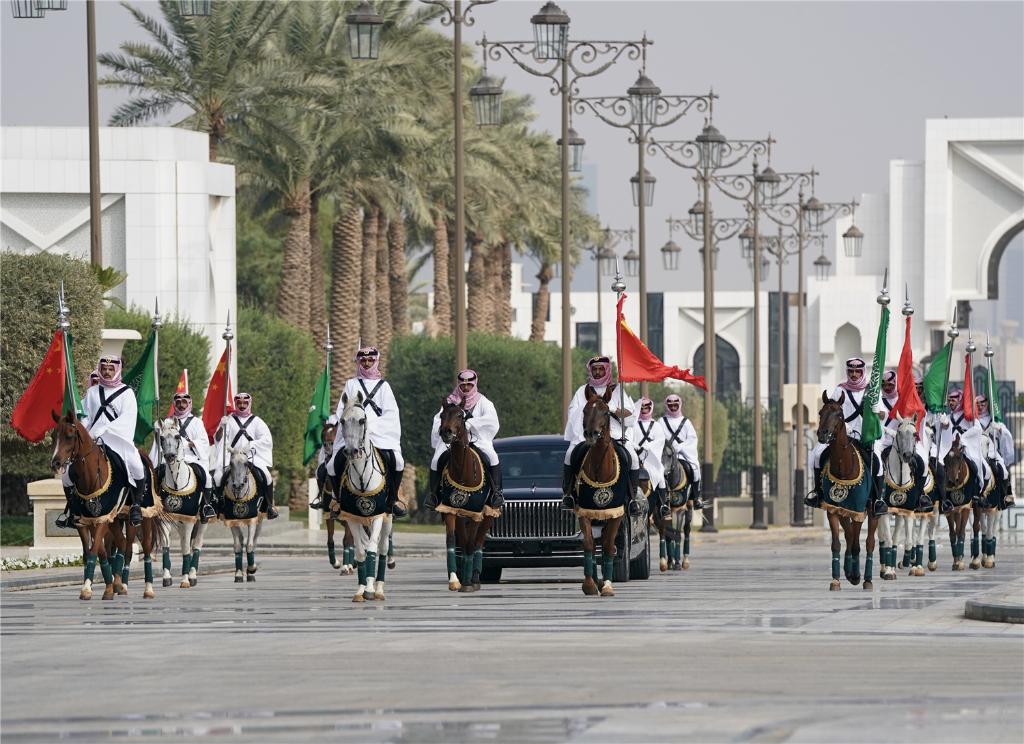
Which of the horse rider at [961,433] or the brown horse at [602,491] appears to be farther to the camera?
the horse rider at [961,433]

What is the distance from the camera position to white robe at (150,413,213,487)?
24797 mm

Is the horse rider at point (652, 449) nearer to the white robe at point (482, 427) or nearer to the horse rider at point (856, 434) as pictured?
the horse rider at point (856, 434)

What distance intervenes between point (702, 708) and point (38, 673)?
14.1 ft

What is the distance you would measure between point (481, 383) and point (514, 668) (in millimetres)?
50629

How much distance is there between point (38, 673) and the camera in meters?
13.8

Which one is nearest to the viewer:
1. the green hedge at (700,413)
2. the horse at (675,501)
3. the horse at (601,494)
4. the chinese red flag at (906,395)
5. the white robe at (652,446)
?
the horse at (601,494)

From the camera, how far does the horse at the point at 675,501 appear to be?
29250 mm

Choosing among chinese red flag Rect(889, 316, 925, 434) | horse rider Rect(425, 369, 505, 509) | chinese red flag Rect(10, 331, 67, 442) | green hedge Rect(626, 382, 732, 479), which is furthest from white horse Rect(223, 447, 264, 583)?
green hedge Rect(626, 382, 732, 479)

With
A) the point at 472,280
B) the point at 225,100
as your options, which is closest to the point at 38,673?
the point at 225,100

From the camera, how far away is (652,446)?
2869cm

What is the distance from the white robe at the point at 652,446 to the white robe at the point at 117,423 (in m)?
7.42

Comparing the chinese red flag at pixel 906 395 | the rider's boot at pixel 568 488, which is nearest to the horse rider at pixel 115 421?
the rider's boot at pixel 568 488

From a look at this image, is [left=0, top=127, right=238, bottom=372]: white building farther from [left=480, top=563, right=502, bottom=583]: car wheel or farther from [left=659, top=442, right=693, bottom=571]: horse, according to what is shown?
[left=480, top=563, right=502, bottom=583]: car wheel

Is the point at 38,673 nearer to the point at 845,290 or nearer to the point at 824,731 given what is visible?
the point at 824,731
